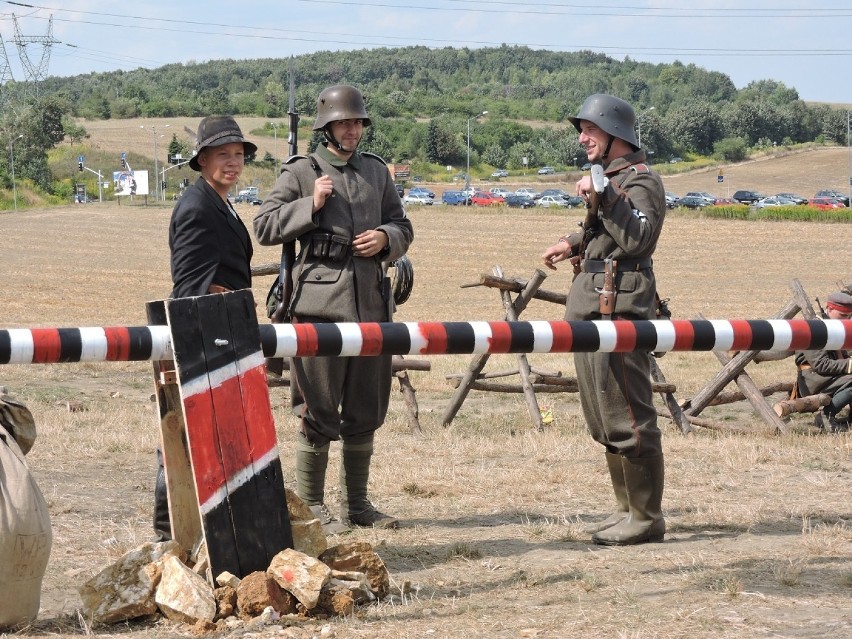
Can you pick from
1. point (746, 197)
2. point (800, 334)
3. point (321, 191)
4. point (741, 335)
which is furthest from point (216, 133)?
point (746, 197)

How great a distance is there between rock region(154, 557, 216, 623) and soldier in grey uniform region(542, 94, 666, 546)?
2.14 m

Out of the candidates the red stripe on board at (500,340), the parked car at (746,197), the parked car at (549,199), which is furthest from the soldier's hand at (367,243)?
the parked car at (746,197)

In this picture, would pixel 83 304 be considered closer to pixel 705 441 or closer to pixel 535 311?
pixel 535 311

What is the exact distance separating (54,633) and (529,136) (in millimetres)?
157467

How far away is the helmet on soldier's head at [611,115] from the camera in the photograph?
19.4 feet

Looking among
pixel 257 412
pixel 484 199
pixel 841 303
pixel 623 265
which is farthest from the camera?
pixel 484 199

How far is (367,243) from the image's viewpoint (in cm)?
614

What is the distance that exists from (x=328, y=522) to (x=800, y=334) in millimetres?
2580

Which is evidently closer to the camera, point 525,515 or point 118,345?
point 118,345

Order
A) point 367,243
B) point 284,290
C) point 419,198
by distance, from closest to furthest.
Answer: point 367,243 → point 284,290 → point 419,198

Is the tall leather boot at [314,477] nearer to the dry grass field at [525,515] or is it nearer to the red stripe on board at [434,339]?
the dry grass field at [525,515]

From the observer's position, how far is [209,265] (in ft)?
18.0

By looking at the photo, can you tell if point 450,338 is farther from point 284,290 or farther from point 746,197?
point 746,197

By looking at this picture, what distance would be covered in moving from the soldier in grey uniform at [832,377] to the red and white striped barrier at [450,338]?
4558 millimetres
